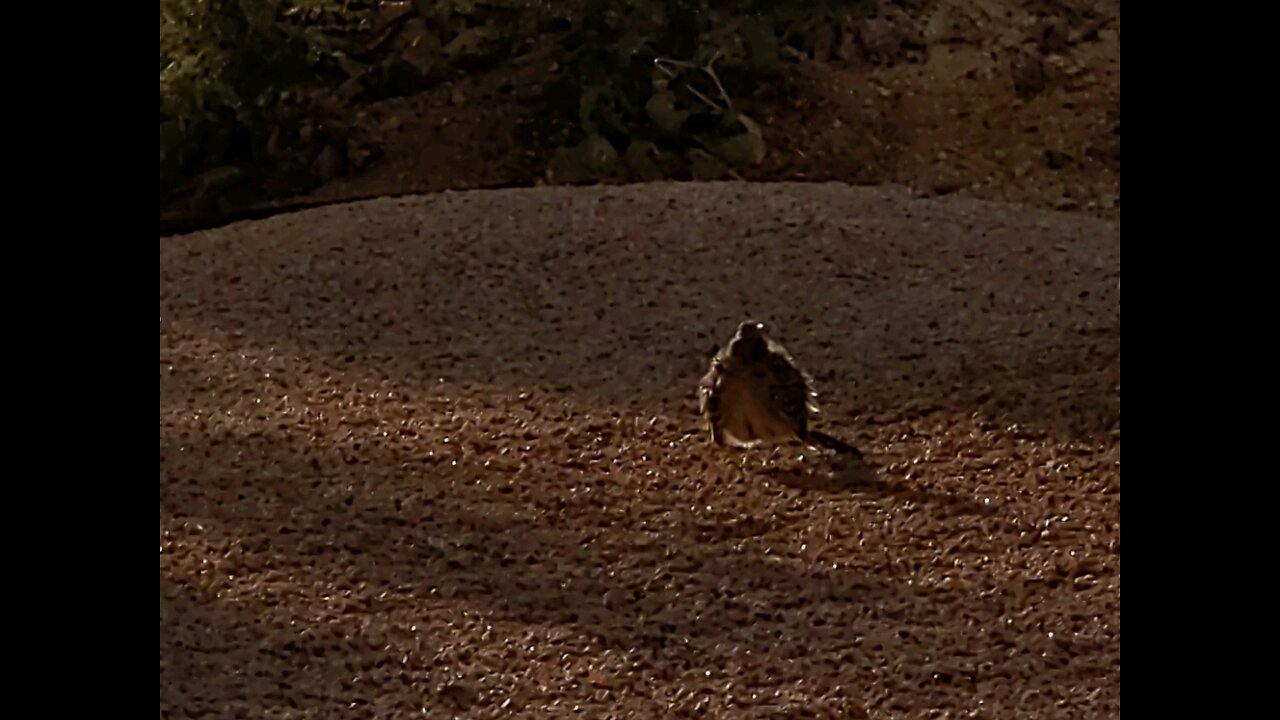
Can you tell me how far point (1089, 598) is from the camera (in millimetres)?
3742

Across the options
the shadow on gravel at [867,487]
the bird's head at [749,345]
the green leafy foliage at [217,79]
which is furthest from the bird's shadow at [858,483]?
the green leafy foliage at [217,79]

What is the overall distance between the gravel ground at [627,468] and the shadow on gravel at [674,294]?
0.02 metres

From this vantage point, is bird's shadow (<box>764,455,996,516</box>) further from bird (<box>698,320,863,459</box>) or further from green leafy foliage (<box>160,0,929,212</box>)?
green leafy foliage (<box>160,0,929,212</box>)

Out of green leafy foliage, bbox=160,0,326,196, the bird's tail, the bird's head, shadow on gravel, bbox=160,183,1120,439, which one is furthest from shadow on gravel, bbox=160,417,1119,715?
green leafy foliage, bbox=160,0,326,196

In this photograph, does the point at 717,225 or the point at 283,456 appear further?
the point at 717,225

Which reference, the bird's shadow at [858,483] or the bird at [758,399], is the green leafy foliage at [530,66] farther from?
the bird's shadow at [858,483]

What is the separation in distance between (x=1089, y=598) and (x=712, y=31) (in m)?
6.67

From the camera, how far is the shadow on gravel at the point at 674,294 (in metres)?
→ 5.05

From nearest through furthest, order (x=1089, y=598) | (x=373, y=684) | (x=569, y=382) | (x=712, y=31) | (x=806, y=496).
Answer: (x=373, y=684), (x=1089, y=598), (x=806, y=496), (x=569, y=382), (x=712, y=31)

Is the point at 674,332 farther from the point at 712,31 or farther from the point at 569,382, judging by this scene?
the point at 712,31

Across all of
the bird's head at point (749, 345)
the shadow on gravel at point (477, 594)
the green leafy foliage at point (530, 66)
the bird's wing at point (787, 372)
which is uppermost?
the bird's head at point (749, 345)

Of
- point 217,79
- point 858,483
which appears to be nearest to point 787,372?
point 858,483
